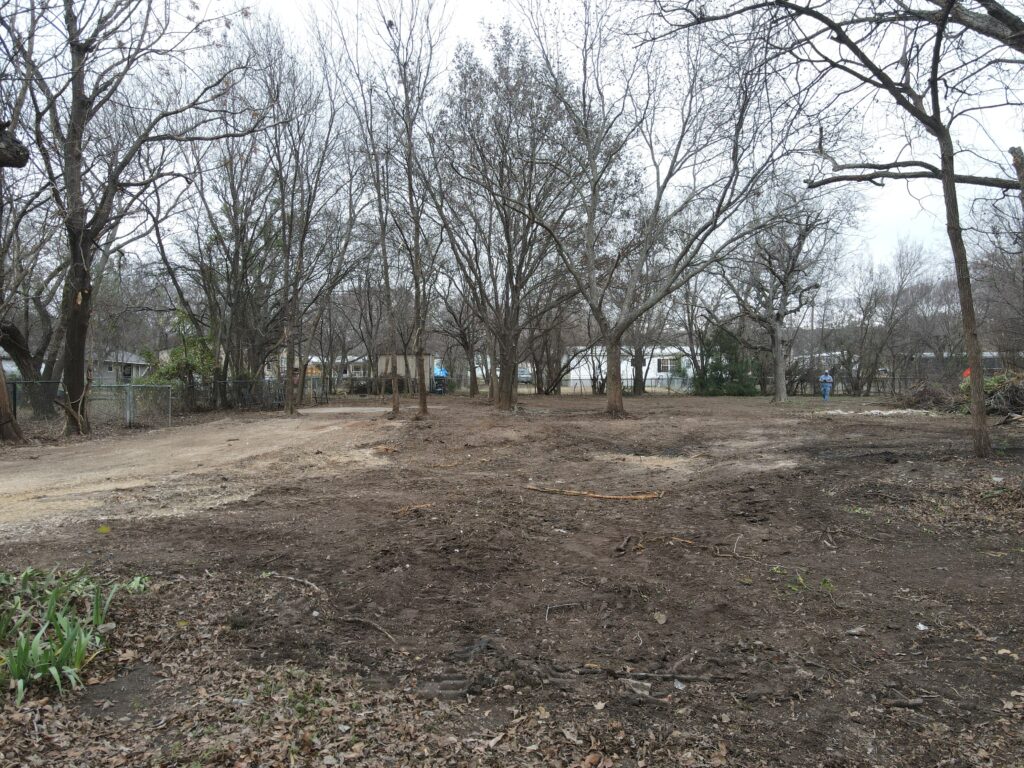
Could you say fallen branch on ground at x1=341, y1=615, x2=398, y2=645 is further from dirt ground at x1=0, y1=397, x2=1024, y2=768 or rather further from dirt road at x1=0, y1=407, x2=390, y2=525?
dirt road at x1=0, y1=407, x2=390, y2=525

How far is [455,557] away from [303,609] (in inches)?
51.6

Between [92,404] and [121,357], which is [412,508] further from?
[121,357]

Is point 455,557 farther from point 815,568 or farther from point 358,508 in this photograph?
point 815,568

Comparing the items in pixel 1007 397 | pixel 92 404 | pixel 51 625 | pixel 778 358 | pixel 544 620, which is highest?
pixel 778 358

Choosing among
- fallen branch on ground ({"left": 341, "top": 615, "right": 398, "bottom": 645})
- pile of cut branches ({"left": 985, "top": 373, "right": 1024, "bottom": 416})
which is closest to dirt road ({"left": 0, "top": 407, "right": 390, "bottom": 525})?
fallen branch on ground ({"left": 341, "top": 615, "right": 398, "bottom": 645})

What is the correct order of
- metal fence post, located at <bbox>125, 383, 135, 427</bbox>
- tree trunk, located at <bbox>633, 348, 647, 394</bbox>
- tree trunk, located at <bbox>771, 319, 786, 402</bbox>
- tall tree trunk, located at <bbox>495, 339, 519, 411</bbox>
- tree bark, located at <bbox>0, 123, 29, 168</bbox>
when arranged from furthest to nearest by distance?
tree trunk, located at <bbox>633, 348, 647, 394</bbox>, tree trunk, located at <bbox>771, 319, 786, 402</bbox>, tall tree trunk, located at <bbox>495, 339, 519, 411</bbox>, metal fence post, located at <bbox>125, 383, 135, 427</bbox>, tree bark, located at <bbox>0, 123, 29, 168</bbox>

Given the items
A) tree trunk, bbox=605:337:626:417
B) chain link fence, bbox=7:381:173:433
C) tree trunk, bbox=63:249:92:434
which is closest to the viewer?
tree trunk, bbox=63:249:92:434

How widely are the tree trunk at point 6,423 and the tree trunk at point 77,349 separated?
4.50 ft

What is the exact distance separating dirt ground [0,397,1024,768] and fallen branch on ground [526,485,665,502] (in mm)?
126

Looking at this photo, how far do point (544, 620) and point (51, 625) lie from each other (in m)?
2.77

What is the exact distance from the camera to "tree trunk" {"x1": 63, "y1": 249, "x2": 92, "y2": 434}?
44.9 ft

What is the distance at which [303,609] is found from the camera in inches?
154

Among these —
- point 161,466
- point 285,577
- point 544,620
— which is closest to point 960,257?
point 544,620

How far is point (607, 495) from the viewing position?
7375 millimetres
